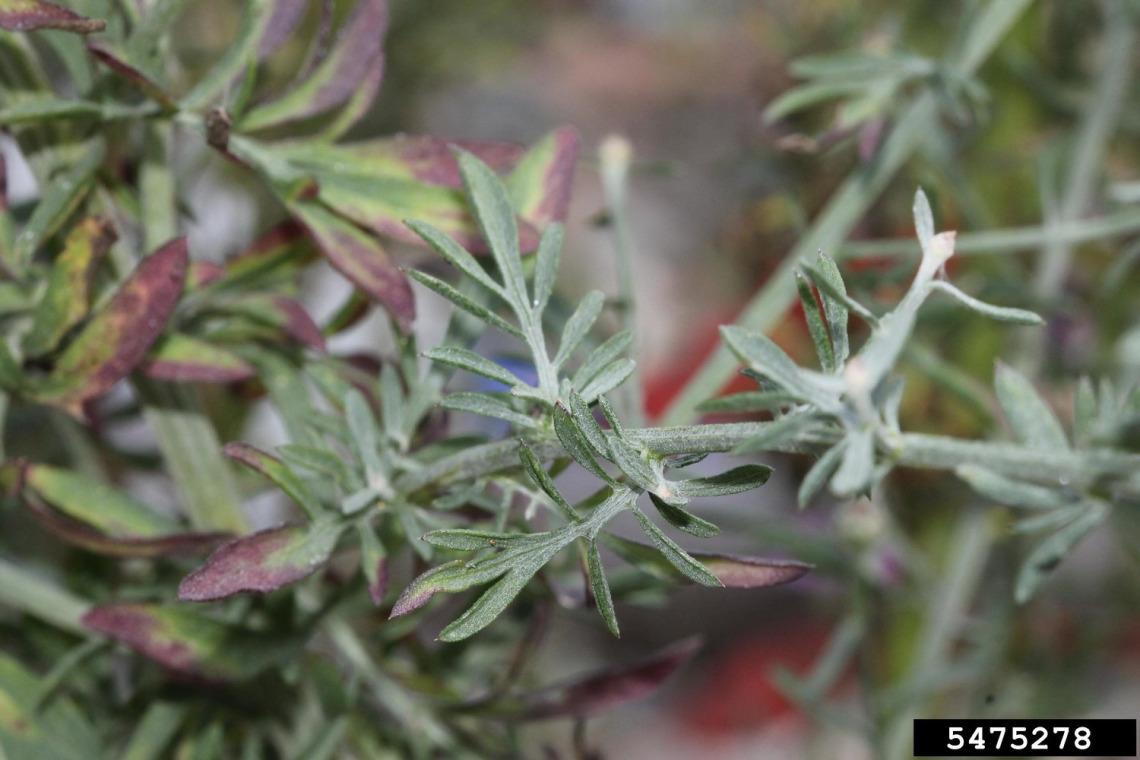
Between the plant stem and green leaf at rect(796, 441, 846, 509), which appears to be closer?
green leaf at rect(796, 441, 846, 509)

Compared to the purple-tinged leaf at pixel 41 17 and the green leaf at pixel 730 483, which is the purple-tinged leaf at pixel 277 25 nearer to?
the purple-tinged leaf at pixel 41 17

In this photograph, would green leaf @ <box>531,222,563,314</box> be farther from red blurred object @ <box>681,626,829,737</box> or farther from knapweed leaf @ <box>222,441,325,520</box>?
red blurred object @ <box>681,626,829,737</box>

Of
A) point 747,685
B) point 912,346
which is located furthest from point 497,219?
point 747,685

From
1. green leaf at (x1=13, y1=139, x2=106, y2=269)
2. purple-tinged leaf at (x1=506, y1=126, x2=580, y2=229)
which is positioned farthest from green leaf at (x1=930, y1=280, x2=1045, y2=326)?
green leaf at (x1=13, y1=139, x2=106, y2=269)

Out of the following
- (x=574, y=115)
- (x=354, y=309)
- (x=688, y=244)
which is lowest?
(x=354, y=309)

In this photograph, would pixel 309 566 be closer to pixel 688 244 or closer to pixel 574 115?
pixel 688 244

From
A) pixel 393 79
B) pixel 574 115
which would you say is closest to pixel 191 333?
pixel 393 79
